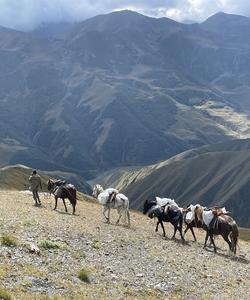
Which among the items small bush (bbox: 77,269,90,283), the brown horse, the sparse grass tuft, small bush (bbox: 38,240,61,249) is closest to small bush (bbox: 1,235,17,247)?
small bush (bbox: 38,240,61,249)

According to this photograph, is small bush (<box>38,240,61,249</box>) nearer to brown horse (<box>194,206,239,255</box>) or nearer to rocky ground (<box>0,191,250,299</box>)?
rocky ground (<box>0,191,250,299</box>)

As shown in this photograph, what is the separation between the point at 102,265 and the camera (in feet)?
78.1

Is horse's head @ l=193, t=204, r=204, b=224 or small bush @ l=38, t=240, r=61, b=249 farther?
horse's head @ l=193, t=204, r=204, b=224

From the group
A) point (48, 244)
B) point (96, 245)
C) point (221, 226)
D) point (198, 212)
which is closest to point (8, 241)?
point (48, 244)

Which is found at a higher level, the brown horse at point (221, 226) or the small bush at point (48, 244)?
the brown horse at point (221, 226)

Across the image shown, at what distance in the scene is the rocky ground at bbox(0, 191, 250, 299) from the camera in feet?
62.7

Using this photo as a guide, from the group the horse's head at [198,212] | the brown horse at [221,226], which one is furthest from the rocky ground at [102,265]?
the horse's head at [198,212]

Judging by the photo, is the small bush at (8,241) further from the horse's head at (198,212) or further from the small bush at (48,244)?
the horse's head at (198,212)

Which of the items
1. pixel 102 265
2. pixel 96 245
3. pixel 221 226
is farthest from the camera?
pixel 221 226

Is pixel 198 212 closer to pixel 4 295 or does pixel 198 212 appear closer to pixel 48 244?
pixel 48 244

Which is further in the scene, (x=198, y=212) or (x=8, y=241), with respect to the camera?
(x=198, y=212)

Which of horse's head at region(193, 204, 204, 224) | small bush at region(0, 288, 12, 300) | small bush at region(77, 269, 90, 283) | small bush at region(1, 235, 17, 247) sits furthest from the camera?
horse's head at region(193, 204, 204, 224)

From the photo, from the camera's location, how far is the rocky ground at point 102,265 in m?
19.1

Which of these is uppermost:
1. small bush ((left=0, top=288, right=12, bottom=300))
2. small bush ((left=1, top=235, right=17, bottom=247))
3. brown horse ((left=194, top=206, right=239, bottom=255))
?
brown horse ((left=194, top=206, right=239, bottom=255))
